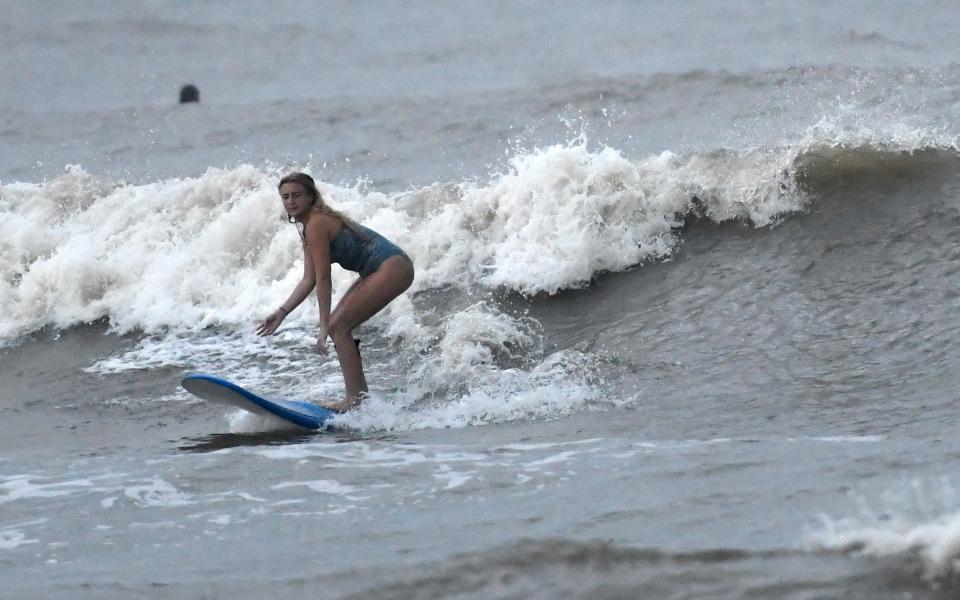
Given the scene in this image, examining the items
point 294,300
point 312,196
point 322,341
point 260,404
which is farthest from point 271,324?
point 312,196

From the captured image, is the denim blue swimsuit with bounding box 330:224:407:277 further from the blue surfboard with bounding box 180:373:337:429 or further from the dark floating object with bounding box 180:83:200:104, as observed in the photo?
the dark floating object with bounding box 180:83:200:104

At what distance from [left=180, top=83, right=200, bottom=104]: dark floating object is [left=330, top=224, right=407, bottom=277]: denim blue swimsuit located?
14032mm

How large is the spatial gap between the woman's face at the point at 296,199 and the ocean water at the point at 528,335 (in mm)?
1207

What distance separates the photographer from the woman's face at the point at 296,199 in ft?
23.9

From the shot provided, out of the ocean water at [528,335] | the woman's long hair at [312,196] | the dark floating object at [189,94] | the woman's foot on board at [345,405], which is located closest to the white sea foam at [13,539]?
the ocean water at [528,335]

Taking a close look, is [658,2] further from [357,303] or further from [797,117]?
[357,303]

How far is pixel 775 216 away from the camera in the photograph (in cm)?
1027

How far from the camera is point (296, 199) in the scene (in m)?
7.30

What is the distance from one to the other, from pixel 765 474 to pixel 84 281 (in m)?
7.94

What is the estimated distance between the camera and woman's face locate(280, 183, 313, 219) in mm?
7281

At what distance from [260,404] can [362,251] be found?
3.56ft

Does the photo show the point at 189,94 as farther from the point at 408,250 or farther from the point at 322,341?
the point at 322,341

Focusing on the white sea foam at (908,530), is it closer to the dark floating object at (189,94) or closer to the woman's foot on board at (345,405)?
the woman's foot on board at (345,405)

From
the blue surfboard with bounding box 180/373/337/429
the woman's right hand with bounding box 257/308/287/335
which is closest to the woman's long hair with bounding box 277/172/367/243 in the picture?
the woman's right hand with bounding box 257/308/287/335
